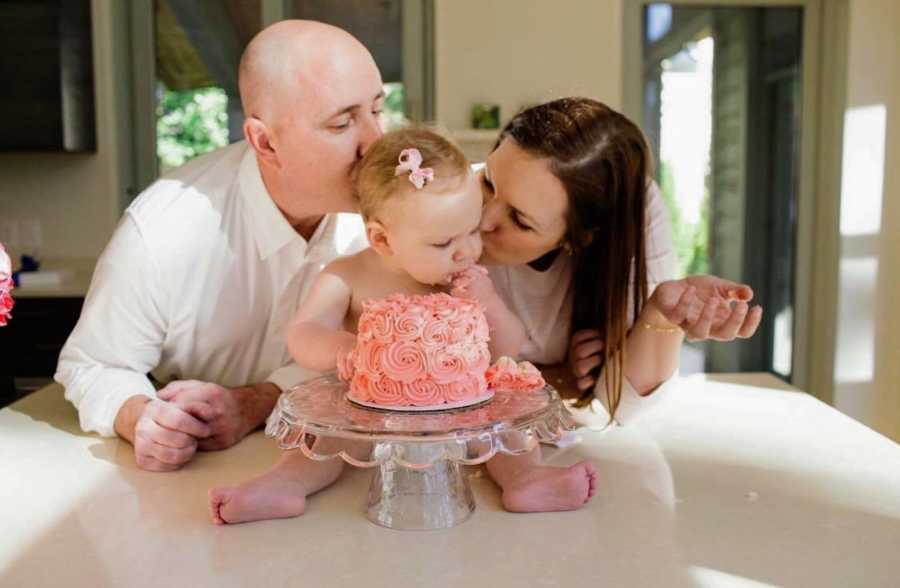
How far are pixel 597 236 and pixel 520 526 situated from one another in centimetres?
58

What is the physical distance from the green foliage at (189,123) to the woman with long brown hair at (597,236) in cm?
279

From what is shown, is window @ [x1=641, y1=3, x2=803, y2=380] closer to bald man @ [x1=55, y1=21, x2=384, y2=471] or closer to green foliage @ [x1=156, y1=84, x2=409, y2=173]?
green foliage @ [x1=156, y1=84, x2=409, y2=173]

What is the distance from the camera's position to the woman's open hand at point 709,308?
1163 millimetres

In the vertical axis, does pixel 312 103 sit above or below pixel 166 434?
above

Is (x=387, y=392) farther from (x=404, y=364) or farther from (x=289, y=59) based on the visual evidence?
(x=289, y=59)

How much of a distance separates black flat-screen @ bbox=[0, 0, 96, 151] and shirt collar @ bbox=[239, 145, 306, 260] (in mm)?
2259

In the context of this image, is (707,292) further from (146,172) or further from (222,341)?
(146,172)

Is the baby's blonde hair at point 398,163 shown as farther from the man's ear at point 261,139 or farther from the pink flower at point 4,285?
the pink flower at point 4,285

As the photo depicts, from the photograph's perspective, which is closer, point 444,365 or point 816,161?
point 444,365

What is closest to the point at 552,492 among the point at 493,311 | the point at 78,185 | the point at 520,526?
the point at 520,526

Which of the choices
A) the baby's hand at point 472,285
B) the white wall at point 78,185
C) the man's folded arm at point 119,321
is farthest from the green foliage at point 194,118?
the baby's hand at point 472,285

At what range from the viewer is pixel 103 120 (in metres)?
3.76

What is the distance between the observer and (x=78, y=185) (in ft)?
12.4

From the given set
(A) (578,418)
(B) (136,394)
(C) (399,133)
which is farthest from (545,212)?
(B) (136,394)
